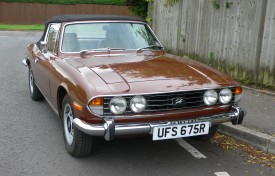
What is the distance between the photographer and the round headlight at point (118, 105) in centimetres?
371

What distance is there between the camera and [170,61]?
194 inches

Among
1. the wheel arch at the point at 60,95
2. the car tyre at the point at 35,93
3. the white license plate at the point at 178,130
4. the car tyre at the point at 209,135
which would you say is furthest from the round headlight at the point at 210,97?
the car tyre at the point at 35,93

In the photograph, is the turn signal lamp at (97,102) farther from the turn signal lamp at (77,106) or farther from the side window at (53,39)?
the side window at (53,39)

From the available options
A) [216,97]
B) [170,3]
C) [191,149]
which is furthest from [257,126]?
[170,3]


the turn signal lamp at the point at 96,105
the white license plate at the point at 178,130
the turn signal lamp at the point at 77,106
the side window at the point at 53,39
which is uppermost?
Answer: the side window at the point at 53,39

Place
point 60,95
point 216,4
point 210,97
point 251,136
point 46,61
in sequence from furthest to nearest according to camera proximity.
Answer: point 216,4
point 46,61
point 251,136
point 60,95
point 210,97

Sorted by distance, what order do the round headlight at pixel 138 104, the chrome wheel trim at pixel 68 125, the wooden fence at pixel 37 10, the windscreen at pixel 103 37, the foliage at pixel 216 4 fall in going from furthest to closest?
1. the wooden fence at pixel 37 10
2. the foliage at pixel 216 4
3. the windscreen at pixel 103 37
4. the chrome wheel trim at pixel 68 125
5. the round headlight at pixel 138 104

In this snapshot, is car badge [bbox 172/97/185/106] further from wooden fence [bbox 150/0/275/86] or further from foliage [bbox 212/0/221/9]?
foliage [bbox 212/0/221/9]

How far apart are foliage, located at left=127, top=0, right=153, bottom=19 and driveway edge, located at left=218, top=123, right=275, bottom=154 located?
28.8ft

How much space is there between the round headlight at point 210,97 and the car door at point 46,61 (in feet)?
7.29

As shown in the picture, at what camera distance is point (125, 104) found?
3734 mm

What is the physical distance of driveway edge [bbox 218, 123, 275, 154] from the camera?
15.3ft

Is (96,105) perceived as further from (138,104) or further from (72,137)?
(72,137)

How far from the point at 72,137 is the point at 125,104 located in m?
1.04
